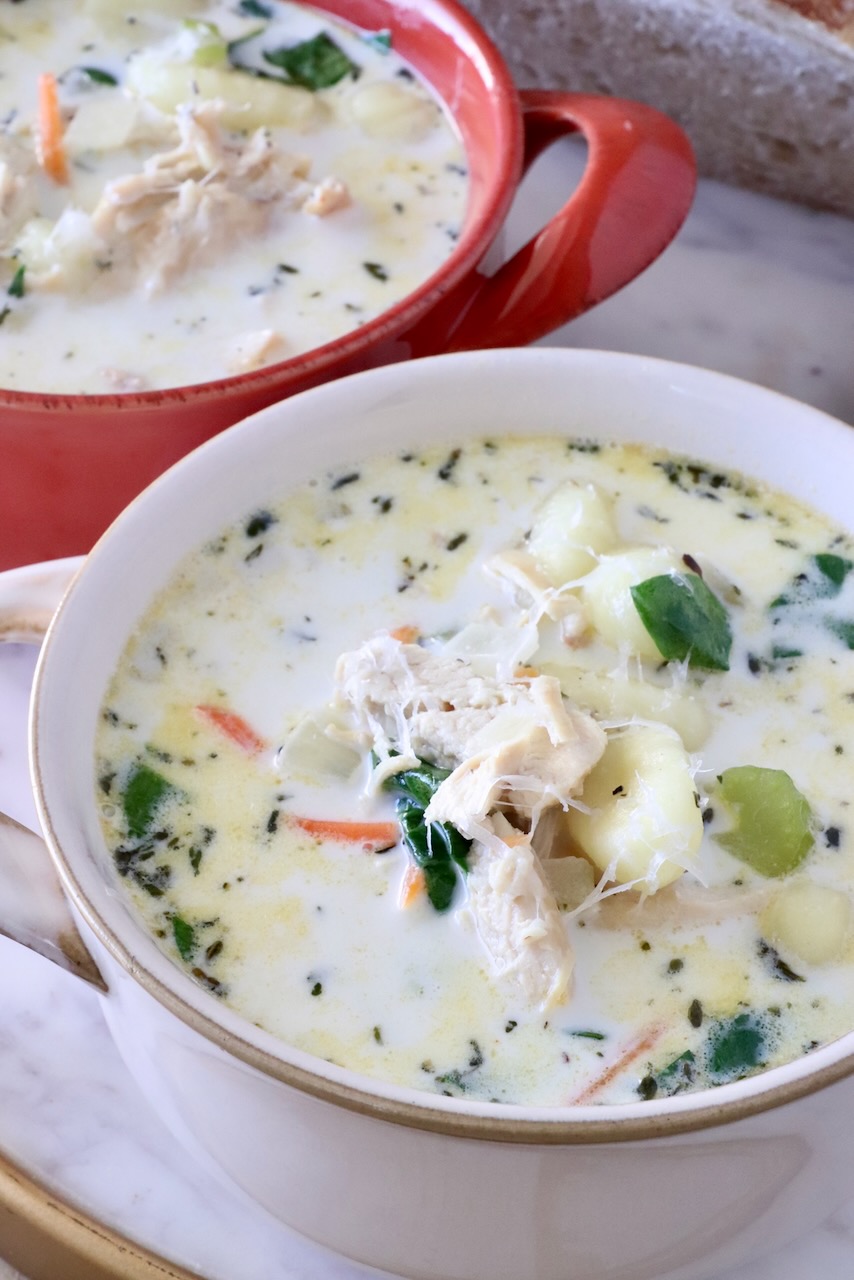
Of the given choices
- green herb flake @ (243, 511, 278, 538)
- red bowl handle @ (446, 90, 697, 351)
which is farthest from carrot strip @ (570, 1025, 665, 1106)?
red bowl handle @ (446, 90, 697, 351)

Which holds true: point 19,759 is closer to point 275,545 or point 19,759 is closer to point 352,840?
point 275,545

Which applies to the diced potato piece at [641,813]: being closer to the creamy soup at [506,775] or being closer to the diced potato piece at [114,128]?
the creamy soup at [506,775]

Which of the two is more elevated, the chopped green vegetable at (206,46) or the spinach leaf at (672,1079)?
the chopped green vegetable at (206,46)

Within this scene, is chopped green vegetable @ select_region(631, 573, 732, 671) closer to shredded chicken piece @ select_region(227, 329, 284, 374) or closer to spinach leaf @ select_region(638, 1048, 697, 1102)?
spinach leaf @ select_region(638, 1048, 697, 1102)

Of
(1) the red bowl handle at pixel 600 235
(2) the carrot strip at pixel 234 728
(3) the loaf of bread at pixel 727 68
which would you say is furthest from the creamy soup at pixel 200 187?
(2) the carrot strip at pixel 234 728

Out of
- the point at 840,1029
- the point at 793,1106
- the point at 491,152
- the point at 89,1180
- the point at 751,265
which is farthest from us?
the point at 751,265

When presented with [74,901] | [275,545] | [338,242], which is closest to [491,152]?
[338,242]
